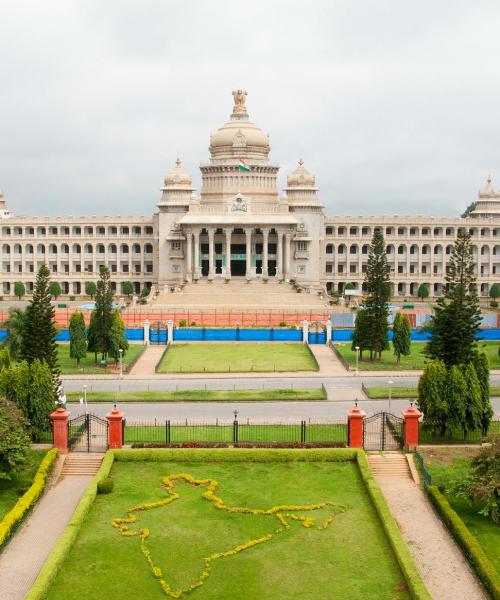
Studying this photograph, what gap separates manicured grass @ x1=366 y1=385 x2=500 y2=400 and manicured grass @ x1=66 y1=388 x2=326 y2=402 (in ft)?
8.42

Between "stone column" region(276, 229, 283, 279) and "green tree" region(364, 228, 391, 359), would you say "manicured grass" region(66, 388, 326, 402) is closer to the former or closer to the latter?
"green tree" region(364, 228, 391, 359)

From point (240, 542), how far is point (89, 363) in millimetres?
30660

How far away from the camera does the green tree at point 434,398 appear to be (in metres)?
32.3

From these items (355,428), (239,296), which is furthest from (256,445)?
(239,296)

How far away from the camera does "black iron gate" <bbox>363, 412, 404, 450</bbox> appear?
31.3m

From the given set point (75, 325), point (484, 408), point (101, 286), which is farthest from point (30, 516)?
point (101, 286)

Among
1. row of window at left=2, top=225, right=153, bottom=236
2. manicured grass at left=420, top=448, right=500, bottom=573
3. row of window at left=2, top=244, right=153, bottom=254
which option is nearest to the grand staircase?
row of window at left=2, top=244, right=153, bottom=254

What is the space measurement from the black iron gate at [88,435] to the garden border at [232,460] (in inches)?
63.8

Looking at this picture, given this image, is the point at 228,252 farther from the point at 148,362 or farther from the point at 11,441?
the point at 11,441

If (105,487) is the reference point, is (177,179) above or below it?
above

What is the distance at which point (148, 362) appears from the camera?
52781 mm

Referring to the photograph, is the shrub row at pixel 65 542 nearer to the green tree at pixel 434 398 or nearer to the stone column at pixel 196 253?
the green tree at pixel 434 398

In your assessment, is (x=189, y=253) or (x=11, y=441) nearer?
(x=11, y=441)

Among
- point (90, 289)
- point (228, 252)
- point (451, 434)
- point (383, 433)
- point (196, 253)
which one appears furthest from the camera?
point (90, 289)
